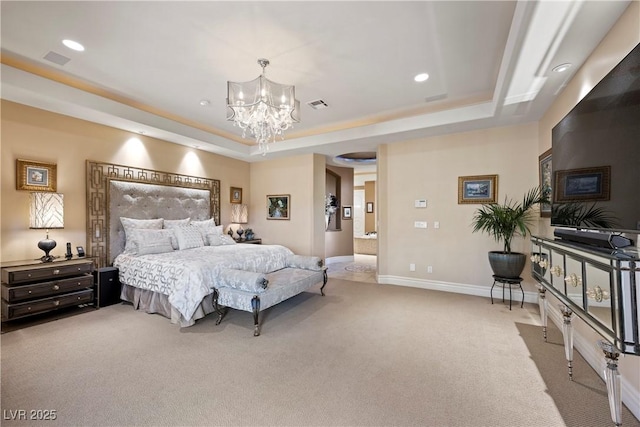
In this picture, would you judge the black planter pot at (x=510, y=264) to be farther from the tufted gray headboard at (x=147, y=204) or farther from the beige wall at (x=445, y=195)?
the tufted gray headboard at (x=147, y=204)

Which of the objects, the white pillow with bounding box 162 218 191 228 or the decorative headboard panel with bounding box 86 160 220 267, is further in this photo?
the white pillow with bounding box 162 218 191 228

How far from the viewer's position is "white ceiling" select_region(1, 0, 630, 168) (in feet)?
7.30

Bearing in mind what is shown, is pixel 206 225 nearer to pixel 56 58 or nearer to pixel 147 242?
pixel 147 242

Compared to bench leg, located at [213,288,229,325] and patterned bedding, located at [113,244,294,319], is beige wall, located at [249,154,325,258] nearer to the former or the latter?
patterned bedding, located at [113,244,294,319]

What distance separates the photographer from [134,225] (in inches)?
174

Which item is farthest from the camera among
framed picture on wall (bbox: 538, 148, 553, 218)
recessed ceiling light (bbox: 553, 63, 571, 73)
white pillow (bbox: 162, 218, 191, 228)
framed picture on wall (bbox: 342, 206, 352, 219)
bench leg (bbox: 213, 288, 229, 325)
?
framed picture on wall (bbox: 342, 206, 352, 219)

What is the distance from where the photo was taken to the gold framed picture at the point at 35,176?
11.3ft

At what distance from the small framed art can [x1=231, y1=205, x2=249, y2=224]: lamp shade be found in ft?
15.3

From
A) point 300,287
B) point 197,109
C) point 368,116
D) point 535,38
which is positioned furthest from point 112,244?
point 535,38

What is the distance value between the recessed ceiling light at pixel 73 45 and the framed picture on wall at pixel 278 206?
168 inches

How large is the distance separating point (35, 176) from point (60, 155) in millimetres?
435

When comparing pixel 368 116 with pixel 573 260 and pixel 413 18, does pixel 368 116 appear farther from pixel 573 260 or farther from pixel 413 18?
pixel 573 260

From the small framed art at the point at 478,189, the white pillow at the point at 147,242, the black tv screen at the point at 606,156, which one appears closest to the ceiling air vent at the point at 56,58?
the white pillow at the point at 147,242

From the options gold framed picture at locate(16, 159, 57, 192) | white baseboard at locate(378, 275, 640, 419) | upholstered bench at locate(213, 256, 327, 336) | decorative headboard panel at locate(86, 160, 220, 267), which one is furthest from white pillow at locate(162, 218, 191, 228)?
white baseboard at locate(378, 275, 640, 419)
